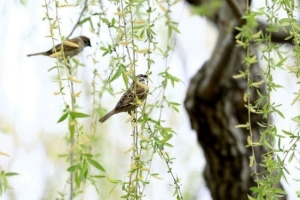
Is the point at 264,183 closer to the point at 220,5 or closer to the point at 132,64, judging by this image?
the point at 132,64

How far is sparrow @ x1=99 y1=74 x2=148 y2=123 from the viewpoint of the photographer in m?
1.52

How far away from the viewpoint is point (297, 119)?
1.52 meters

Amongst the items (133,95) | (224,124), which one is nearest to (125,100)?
(133,95)

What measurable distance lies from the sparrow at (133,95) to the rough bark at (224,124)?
40.8 inches

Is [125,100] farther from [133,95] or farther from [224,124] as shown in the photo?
[224,124]

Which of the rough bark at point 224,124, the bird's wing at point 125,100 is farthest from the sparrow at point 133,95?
the rough bark at point 224,124

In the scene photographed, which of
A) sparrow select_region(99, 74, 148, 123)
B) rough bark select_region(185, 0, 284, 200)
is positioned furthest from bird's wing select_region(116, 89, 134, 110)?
rough bark select_region(185, 0, 284, 200)

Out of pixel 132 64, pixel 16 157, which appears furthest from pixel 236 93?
pixel 132 64

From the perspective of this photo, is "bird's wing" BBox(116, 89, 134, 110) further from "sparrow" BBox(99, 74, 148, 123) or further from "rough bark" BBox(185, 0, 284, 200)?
"rough bark" BBox(185, 0, 284, 200)

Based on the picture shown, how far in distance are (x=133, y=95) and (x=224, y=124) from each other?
1.66 meters

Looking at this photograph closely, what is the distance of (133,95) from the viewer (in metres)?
1.55

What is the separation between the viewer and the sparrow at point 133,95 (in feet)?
5.00

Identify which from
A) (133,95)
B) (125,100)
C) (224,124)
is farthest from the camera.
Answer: (224,124)

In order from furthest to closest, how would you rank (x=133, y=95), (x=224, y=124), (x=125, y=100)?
(x=224, y=124), (x=125, y=100), (x=133, y=95)
